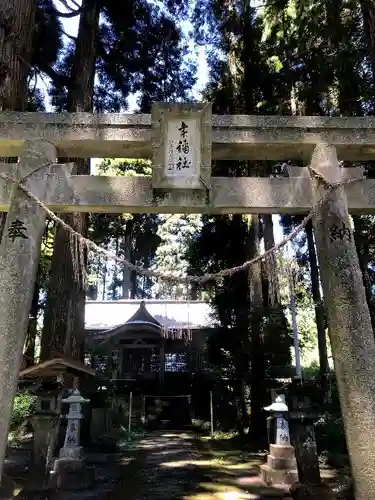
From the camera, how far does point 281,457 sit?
23.1 ft

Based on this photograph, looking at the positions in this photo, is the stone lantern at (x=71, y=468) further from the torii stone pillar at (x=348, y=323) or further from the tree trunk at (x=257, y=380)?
the tree trunk at (x=257, y=380)

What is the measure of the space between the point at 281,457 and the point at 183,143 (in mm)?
5326

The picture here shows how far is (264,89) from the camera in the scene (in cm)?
1277

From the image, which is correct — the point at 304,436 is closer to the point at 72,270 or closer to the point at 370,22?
the point at 72,270

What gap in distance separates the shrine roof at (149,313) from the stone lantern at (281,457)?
42.3 ft

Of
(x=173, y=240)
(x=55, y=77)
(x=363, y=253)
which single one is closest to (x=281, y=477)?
(x=363, y=253)

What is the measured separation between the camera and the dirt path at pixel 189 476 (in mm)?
6376

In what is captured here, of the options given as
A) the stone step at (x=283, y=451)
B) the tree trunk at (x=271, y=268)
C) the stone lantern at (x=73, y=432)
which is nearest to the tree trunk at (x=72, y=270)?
the stone lantern at (x=73, y=432)

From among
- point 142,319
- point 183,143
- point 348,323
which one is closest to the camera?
point 348,323

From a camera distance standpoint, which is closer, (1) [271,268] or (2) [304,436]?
(1) [271,268]

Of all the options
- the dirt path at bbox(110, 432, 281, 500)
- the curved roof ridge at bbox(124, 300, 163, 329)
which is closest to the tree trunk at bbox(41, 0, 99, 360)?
the dirt path at bbox(110, 432, 281, 500)

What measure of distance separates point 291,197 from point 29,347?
1494cm

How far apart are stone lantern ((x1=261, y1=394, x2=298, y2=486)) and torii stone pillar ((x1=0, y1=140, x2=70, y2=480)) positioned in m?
4.64

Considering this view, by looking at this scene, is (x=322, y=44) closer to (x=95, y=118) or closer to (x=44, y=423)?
(x=95, y=118)
